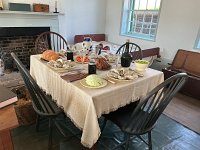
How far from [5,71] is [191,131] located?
121 inches

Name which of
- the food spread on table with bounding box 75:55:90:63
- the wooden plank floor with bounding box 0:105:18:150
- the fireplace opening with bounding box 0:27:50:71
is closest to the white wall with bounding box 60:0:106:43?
Result: the fireplace opening with bounding box 0:27:50:71

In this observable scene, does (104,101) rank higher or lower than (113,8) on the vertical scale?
lower

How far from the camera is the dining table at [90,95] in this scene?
1.19 m

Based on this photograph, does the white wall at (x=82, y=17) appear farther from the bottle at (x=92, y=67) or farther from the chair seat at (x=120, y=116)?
the chair seat at (x=120, y=116)

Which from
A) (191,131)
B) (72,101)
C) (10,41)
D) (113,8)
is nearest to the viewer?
(72,101)

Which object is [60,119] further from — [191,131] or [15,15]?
[15,15]

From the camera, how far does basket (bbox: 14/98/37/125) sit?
71.3 inches

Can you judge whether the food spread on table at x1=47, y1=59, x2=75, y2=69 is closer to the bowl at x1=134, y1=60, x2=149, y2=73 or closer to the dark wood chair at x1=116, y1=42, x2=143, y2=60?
the bowl at x1=134, y1=60, x2=149, y2=73

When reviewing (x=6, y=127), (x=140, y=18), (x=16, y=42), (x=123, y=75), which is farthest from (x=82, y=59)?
(x=140, y=18)

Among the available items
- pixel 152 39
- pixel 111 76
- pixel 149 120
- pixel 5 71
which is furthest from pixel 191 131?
pixel 5 71

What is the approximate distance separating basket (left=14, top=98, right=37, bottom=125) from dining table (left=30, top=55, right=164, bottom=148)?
1.04 feet

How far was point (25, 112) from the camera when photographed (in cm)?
187

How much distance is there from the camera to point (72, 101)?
4.34 ft

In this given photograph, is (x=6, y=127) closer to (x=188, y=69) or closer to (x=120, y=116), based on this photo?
(x=120, y=116)
